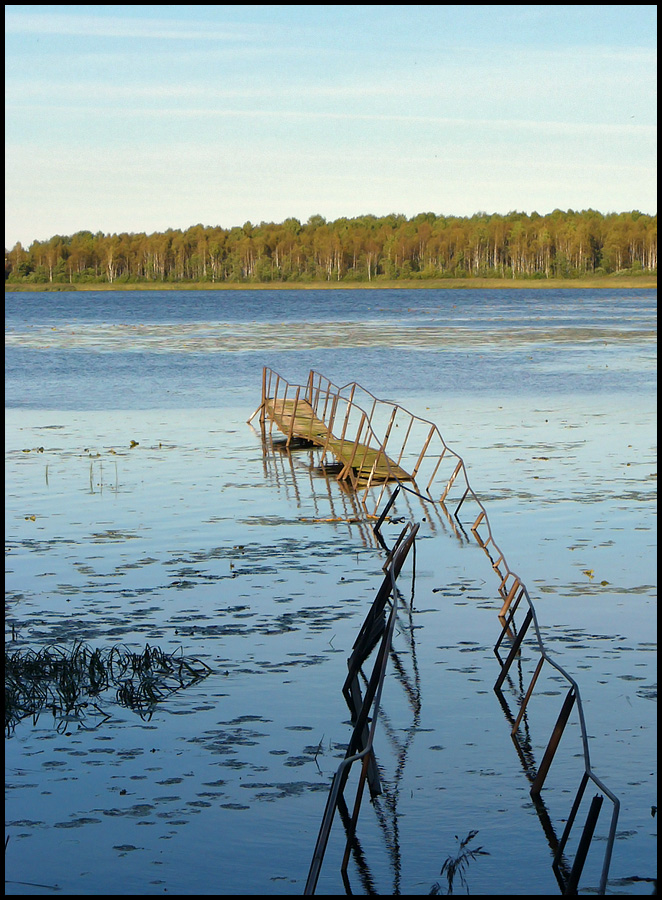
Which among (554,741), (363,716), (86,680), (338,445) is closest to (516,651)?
(554,741)

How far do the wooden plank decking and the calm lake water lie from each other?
0.54m

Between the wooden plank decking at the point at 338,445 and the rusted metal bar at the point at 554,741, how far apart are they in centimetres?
1041

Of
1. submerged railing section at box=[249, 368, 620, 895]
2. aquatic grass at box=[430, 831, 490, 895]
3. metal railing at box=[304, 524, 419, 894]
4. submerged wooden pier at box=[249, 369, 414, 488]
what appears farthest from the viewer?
submerged wooden pier at box=[249, 369, 414, 488]

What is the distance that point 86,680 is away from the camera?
9766mm

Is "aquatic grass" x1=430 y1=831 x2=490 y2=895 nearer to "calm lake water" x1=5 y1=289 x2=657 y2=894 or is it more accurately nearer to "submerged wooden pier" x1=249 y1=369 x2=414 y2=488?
"calm lake water" x1=5 y1=289 x2=657 y2=894

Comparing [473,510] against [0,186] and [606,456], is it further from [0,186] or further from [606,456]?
[0,186]

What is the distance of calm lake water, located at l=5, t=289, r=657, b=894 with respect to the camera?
7.05 meters

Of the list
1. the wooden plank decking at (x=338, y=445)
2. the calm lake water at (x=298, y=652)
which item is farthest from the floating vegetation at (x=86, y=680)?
the wooden plank decking at (x=338, y=445)

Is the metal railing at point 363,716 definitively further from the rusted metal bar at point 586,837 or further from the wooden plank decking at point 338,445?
the wooden plank decking at point 338,445

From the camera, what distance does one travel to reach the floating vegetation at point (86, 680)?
9.22 meters

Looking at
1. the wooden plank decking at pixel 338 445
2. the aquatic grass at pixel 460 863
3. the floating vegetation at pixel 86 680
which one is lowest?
the aquatic grass at pixel 460 863

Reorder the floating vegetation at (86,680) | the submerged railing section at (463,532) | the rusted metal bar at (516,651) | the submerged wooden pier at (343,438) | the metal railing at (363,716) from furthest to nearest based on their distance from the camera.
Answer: the submerged wooden pier at (343,438), the floating vegetation at (86,680), the rusted metal bar at (516,651), the submerged railing section at (463,532), the metal railing at (363,716)

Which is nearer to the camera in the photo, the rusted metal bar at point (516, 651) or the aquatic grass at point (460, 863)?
the aquatic grass at point (460, 863)

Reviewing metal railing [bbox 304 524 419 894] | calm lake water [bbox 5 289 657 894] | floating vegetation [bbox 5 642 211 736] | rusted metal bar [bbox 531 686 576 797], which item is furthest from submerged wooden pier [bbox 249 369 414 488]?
rusted metal bar [bbox 531 686 576 797]
